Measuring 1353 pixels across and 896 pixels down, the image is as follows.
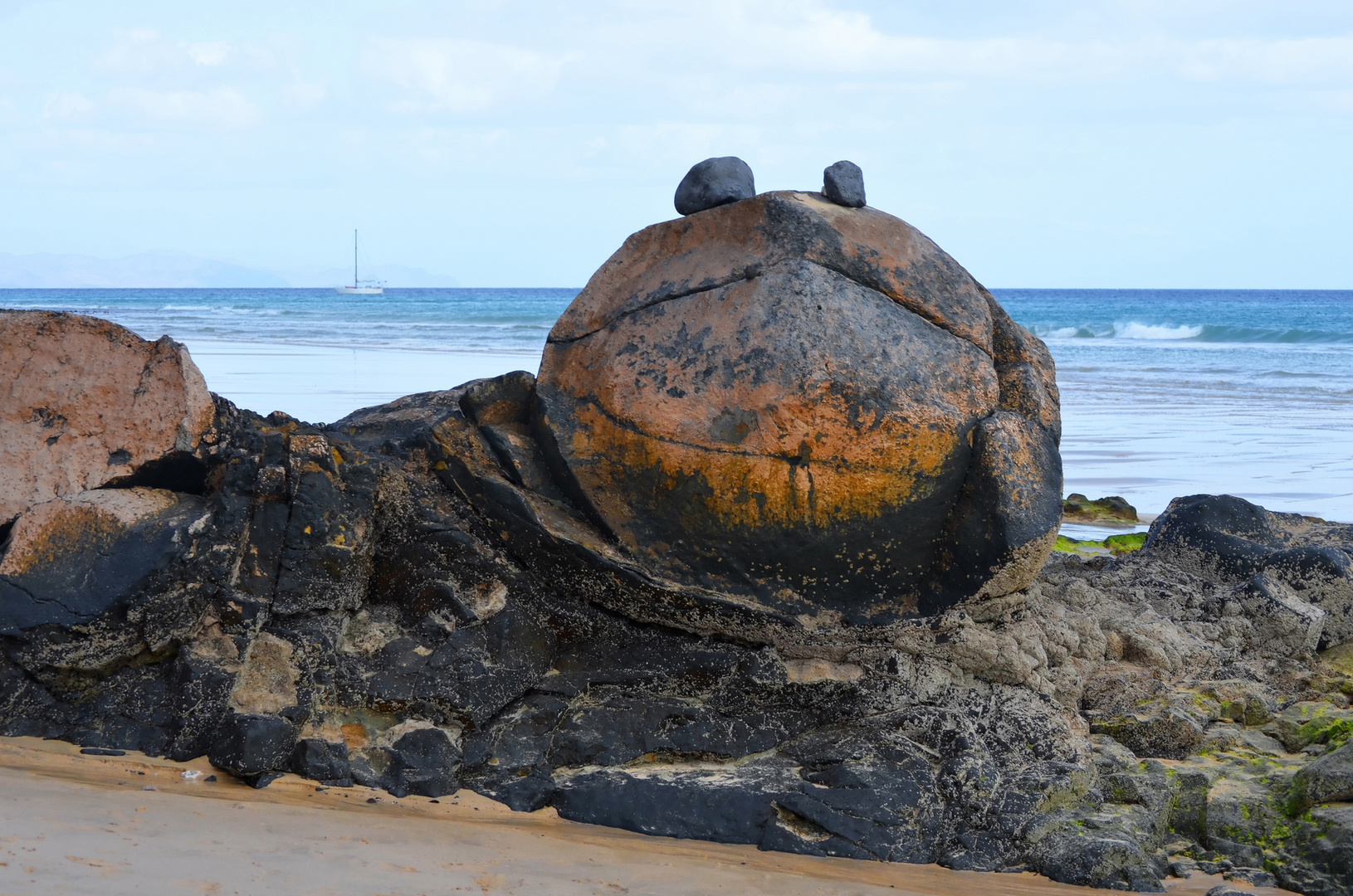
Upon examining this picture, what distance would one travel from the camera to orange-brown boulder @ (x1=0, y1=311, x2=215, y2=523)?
11.5 ft

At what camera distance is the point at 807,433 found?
11.7 ft

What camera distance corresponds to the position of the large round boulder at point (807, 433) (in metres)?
3.59

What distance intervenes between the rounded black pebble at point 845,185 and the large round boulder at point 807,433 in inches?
5.6

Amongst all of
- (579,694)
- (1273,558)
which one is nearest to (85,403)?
(579,694)

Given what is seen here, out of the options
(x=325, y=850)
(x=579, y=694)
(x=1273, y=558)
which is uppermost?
(x=1273, y=558)

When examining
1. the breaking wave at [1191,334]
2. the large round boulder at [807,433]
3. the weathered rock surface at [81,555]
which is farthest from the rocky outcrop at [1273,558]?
the breaking wave at [1191,334]

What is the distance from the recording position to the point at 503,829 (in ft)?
10.2

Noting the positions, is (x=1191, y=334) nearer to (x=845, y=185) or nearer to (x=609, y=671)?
(x=845, y=185)

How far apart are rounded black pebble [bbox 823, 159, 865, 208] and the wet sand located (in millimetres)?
2278

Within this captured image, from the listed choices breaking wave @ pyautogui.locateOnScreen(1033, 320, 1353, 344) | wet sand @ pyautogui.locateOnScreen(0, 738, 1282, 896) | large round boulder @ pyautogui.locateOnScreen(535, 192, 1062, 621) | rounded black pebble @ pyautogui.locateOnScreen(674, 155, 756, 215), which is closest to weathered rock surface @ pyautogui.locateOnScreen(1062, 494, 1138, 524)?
large round boulder @ pyautogui.locateOnScreen(535, 192, 1062, 621)

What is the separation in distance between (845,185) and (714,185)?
1.57 ft

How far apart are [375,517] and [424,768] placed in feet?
2.83

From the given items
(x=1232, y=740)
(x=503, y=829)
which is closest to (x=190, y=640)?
(x=503, y=829)

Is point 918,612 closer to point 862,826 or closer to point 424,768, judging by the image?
point 862,826
